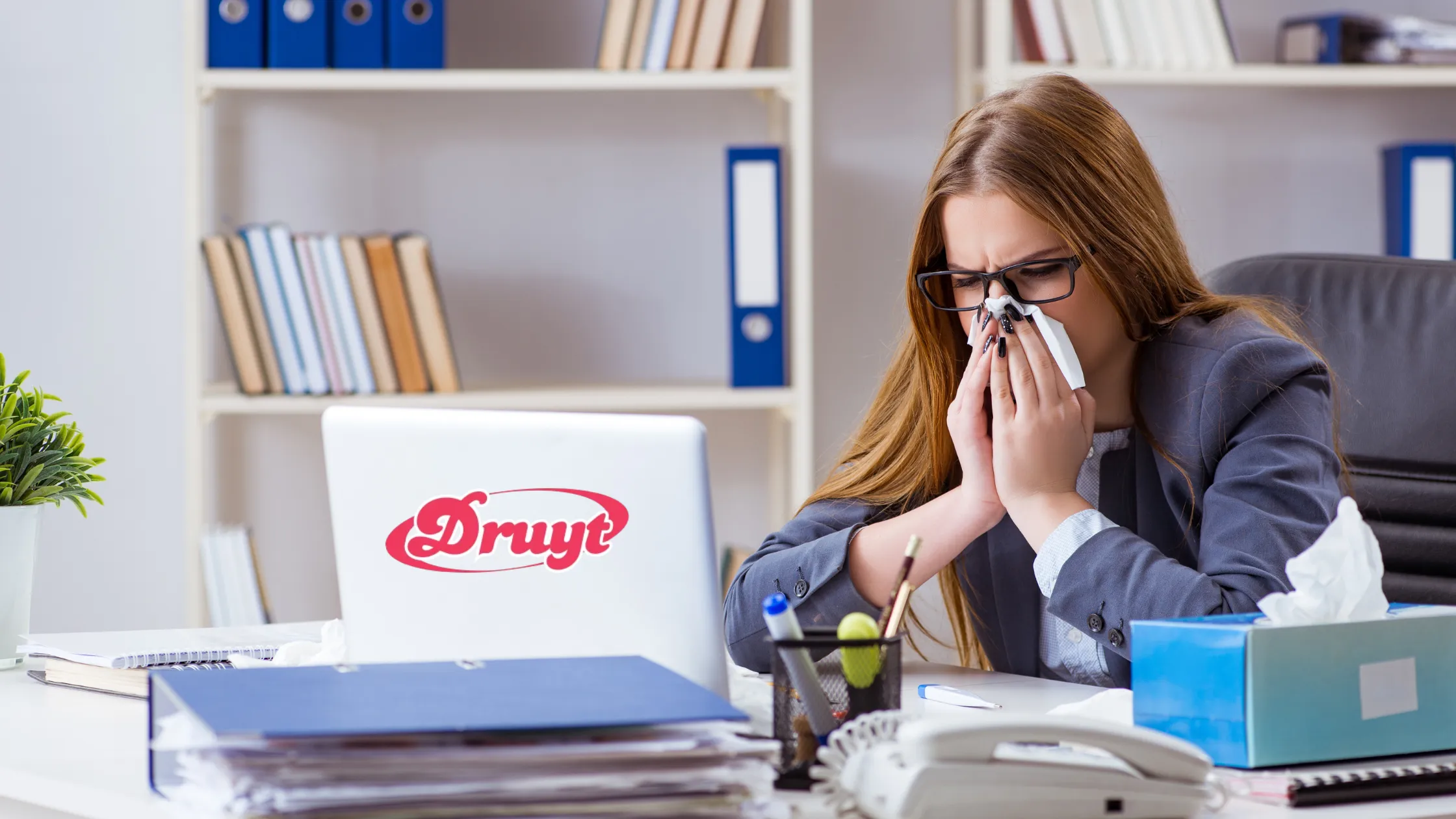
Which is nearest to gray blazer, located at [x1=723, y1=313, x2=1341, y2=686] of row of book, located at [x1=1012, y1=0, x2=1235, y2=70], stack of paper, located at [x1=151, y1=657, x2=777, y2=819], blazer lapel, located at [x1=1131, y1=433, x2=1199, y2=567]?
blazer lapel, located at [x1=1131, y1=433, x2=1199, y2=567]

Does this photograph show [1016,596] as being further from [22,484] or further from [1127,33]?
[1127,33]

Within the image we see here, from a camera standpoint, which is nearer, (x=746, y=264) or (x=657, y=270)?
(x=746, y=264)

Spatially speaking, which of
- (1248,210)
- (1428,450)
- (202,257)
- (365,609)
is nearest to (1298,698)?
(365,609)

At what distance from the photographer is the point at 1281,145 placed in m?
2.56

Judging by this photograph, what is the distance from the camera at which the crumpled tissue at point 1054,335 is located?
1226mm

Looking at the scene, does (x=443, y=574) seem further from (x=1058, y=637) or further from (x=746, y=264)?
(x=746, y=264)

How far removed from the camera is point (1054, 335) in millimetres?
1229

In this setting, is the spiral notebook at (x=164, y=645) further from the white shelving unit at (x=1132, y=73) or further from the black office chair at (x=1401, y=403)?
the white shelving unit at (x=1132, y=73)

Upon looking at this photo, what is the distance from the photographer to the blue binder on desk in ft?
6.89

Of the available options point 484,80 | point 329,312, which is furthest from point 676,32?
point 329,312

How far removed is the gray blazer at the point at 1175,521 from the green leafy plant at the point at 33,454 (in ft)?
1.91

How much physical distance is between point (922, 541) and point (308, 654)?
504mm

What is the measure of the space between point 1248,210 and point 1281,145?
13 cm

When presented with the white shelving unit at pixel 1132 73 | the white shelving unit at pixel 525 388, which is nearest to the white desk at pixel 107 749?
the white shelving unit at pixel 525 388
